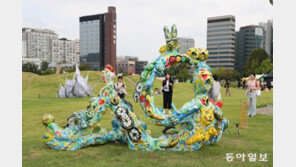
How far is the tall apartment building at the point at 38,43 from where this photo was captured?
349 feet

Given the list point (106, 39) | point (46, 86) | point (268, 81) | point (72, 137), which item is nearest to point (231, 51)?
point (106, 39)

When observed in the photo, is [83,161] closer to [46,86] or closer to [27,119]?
[27,119]

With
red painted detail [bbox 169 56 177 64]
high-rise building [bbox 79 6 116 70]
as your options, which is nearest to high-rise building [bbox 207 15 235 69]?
high-rise building [bbox 79 6 116 70]

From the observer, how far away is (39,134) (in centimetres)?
720

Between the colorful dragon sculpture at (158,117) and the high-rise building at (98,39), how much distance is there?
75.1 m

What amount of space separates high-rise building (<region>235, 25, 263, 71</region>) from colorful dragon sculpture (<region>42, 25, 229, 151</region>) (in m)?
97.8

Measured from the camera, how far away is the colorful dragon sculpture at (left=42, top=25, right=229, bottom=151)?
5344 millimetres

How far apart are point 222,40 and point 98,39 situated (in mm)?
41329

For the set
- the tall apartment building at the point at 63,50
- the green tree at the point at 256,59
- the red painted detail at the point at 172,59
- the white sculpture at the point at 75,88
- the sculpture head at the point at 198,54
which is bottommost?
the white sculpture at the point at 75,88

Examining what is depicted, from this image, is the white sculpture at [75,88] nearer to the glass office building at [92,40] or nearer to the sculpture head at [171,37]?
the sculpture head at [171,37]

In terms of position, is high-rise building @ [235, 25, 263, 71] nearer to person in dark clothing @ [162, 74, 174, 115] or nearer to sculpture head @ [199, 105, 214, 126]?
person in dark clothing @ [162, 74, 174, 115]

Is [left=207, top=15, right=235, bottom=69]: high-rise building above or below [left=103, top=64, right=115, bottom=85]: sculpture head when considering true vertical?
above

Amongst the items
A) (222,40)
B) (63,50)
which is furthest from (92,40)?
(222,40)

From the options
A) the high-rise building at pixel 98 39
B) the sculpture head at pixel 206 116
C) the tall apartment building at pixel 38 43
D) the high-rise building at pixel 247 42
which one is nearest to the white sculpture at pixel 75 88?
the sculpture head at pixel 206 116
